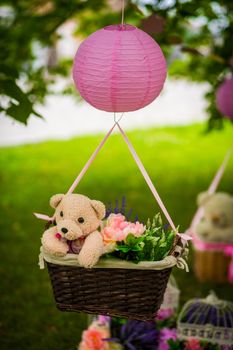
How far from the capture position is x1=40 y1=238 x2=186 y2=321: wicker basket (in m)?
3.06

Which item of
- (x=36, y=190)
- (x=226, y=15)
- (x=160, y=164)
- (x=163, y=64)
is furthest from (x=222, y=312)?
(x=160, y=164)

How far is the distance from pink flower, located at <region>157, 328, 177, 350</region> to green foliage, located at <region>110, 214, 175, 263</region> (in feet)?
3.94

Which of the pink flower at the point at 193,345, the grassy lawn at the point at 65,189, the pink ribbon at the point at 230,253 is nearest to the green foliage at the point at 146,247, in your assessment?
the pink flower at the point at 193,345

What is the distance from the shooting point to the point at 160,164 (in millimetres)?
10633

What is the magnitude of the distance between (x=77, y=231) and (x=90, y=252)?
126 millimetres

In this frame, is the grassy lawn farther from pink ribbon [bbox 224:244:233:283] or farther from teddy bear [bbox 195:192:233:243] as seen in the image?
teddy bear [bbox 195:192:233:243]

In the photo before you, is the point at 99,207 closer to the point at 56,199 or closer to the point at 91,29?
the point at 56,199

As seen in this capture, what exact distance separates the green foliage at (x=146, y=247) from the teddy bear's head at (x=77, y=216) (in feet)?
0.52

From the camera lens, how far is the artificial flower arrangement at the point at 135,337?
4125mm

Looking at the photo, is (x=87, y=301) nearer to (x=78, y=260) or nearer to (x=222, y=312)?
(x=78, y=260)

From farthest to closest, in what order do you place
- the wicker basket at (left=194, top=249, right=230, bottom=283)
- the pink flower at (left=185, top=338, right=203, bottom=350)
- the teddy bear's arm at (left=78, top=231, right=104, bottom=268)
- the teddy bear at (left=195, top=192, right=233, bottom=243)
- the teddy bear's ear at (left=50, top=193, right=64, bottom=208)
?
1. the wicker basket at (left=194, top=249, right=230, bottom=283)
2. the teddy bear at (left=195, top=192, right=233, bottom=243)
3. the pink flower at (left=185, top=338, right=203, bottom=350)
4. the teddy bear's ear at (left=50, top=193, right=64, bottom=208)
5. the teddy bear's arm at (left=78, top=231, right=104, bottom=268)

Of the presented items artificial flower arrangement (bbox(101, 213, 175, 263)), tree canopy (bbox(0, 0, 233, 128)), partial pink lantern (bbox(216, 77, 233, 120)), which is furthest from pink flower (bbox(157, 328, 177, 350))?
partial pink lantern (bbox(216, 77, 233, 120))

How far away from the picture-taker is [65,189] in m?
9.21

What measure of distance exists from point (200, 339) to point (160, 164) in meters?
6.54
